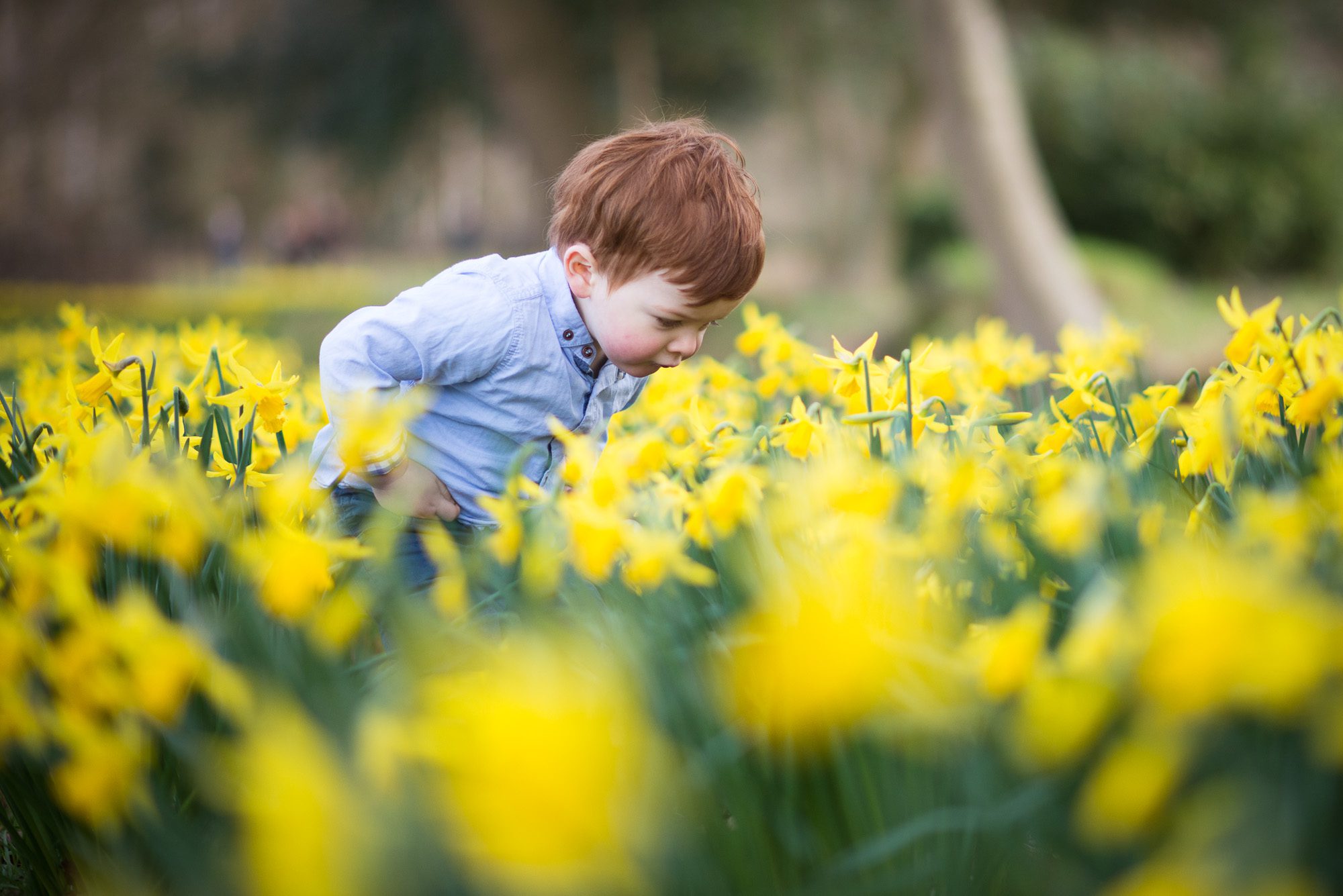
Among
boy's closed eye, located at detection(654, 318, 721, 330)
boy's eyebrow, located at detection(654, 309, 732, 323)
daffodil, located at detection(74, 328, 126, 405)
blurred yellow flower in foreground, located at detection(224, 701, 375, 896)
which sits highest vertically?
daffodil, located at detection(74, 328, 126, 405)

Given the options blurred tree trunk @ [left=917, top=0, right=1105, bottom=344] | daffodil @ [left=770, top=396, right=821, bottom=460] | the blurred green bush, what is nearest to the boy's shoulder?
daffodil @ [left=770, top=396, right=821, bottom=460]

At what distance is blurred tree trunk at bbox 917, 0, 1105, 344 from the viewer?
7125 millimetres

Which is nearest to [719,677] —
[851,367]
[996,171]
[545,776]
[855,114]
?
[545,776]

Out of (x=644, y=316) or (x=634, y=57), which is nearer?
(x=644, y=316)

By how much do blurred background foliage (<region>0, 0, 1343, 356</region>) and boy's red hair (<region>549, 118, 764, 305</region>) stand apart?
6202 mm

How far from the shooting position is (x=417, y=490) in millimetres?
1939

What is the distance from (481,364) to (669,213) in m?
0.48

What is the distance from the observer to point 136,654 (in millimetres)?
882

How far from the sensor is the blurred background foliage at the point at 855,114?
10328mm

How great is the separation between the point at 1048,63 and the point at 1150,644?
1230 cm

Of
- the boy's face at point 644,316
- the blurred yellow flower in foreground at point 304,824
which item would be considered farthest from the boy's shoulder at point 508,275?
the blurred yellow flower in foreground at point 304,824

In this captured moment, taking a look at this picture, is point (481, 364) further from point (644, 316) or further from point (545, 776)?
point (545, 776)

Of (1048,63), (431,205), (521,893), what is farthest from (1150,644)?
(431,205)

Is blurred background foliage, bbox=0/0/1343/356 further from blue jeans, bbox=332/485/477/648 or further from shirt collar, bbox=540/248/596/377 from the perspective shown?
blue jeans, bbox=332/485/477/648
